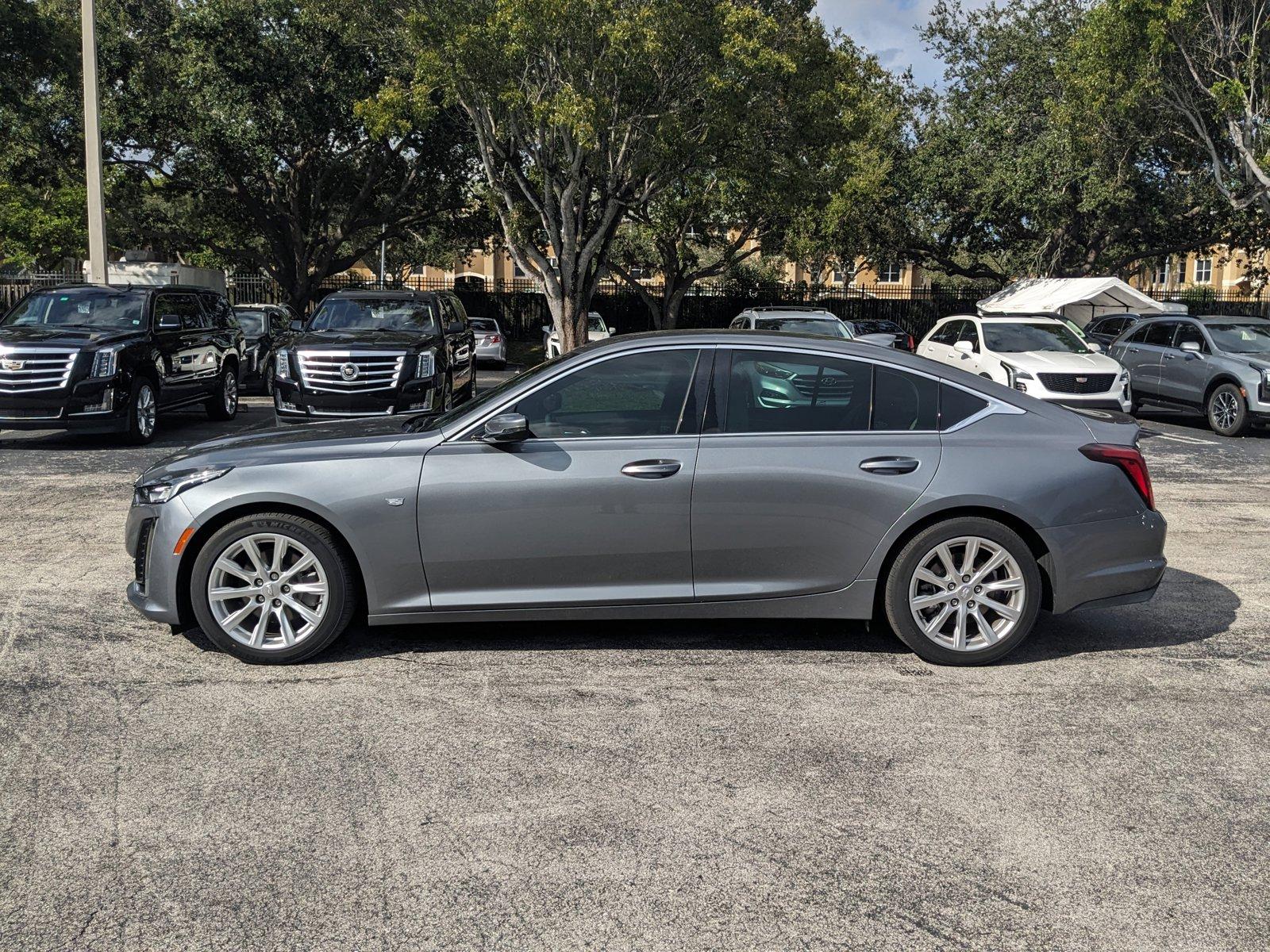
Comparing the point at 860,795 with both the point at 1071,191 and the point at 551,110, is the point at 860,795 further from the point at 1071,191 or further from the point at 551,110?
the point at 1071,191

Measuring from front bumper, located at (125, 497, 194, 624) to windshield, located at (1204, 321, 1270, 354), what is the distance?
15919 mm

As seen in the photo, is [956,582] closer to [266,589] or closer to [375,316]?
[266,589]

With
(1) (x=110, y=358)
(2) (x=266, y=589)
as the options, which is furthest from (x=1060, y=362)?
(2) (x=266, y=589)

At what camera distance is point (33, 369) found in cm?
1327

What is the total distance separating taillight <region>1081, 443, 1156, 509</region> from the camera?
18.8 feet

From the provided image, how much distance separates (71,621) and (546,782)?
3441mm

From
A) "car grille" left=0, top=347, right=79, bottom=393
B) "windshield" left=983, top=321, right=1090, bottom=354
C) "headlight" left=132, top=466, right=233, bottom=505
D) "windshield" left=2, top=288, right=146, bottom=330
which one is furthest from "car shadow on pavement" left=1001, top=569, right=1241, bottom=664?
"windshield" left=2, top=288, right=146, bottom=330

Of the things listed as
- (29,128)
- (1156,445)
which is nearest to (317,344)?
(1156,445)

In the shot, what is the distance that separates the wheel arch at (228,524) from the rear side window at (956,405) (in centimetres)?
289

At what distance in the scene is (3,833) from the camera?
3.84 meters

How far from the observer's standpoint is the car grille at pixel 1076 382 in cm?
1631

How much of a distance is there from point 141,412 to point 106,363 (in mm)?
863

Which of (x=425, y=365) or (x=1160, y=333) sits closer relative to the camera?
(x=425, y=365)

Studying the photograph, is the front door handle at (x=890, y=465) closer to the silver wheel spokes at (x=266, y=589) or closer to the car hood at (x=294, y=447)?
the car hood at (x=294, y=447)
